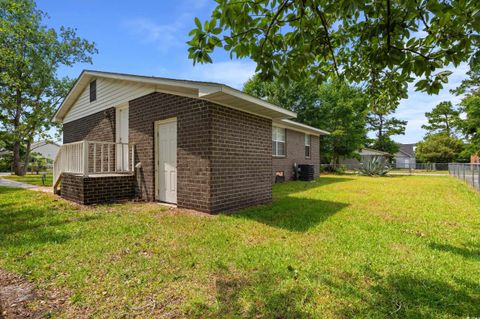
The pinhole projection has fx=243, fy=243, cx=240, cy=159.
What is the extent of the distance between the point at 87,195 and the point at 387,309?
23.6 feet

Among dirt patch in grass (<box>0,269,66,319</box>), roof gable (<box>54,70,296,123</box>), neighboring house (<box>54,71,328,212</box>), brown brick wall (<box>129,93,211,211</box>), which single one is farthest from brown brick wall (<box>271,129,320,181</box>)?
dirt patch in grass (<box>0,269,66,319</box>)

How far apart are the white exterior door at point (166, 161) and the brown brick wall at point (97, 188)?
44.2 inches

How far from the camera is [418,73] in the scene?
2.15 metres

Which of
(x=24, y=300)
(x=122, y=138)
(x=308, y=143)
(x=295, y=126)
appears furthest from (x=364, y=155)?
(x=24, y=300)

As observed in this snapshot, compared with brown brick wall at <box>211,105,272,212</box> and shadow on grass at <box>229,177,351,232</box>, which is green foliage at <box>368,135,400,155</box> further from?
brown brick wall at <box>211,105,272,212</box>

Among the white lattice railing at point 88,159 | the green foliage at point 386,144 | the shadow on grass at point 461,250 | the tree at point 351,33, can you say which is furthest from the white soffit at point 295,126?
the green foliage at point 386,144

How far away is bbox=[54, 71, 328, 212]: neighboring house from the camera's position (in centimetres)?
585

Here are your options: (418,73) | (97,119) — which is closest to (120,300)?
(418,73)

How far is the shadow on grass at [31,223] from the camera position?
4105mm

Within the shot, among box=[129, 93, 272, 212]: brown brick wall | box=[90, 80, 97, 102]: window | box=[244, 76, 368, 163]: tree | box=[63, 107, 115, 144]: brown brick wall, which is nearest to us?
box=[129, 93, 272, 212]: brown brick wall

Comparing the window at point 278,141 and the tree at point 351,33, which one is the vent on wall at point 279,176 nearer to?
the window at point 278,141

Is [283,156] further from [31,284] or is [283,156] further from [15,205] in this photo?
[31,284]

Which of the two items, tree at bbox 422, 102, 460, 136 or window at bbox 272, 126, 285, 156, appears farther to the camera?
tree at bbox 422, 102, 460, 136

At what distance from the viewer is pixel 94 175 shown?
281 inches
